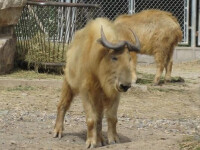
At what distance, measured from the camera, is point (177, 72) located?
14.9 metres

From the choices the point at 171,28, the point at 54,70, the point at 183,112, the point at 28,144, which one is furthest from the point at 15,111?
the point at 171,28

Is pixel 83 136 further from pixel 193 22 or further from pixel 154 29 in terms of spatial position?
pixel 193 22

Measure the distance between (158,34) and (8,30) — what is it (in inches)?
122

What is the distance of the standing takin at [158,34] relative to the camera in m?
12.1

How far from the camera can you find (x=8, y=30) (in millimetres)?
12008

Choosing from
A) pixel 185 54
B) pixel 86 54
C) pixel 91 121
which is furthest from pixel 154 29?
pixel 91 121

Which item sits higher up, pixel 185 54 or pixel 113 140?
pixel 113 140

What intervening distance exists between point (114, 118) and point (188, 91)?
4.45m

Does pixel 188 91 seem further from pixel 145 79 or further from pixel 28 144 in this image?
pixel 28 144

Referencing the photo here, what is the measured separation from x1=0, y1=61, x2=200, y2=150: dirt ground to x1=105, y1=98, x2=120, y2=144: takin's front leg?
0.24 meters

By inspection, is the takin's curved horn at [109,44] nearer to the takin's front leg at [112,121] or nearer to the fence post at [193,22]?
the takin's front leg at [112,121]

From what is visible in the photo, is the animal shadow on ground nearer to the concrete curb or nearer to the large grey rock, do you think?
the concrete curb

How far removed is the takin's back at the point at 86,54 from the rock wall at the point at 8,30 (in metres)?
4.50

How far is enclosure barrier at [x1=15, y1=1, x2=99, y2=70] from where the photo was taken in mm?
12031
